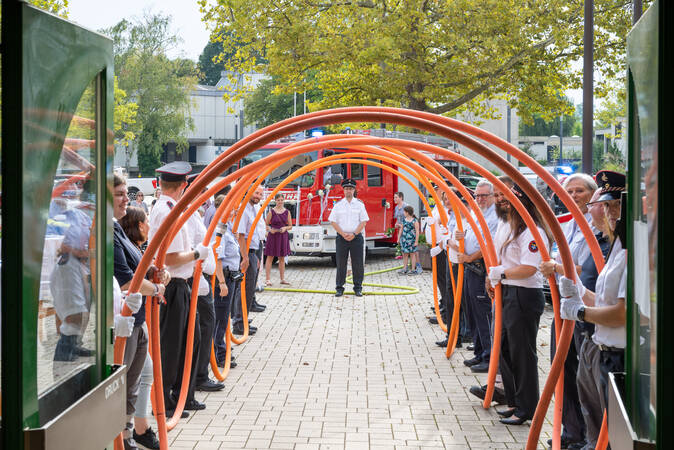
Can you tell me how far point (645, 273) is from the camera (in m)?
2.28

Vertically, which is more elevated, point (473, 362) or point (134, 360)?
point (134, 360)

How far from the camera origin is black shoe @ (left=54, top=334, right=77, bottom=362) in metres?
2.63

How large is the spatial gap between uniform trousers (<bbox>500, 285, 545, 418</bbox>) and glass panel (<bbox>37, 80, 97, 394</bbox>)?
408 centimetres

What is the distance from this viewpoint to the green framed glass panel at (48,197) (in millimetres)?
2195

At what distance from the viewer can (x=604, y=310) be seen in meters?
4.01

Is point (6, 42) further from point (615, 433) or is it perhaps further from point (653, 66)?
point (615, 433)

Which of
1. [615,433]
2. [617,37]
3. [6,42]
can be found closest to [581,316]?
[615,433]

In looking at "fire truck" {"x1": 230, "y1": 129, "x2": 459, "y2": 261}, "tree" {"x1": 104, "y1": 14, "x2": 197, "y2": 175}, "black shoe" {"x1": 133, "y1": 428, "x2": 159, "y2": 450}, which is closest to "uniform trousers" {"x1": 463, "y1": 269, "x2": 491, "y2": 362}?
"black shoe" {"x1": 133, "y1": 428, "x2": 159, "y2": 450}

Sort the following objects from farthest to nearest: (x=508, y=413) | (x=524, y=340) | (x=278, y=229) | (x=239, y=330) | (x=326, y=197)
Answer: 1. (x=326, y=197)
2. (x=278, y=229)
3. (x=239, y=330)
4. (x=508, y=413)
5. (x=524, y=340)

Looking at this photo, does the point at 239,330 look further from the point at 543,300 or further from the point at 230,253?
the point at 543,300

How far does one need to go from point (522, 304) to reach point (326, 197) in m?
11.9

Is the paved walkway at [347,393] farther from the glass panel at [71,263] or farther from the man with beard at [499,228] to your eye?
the glass panel at [71,263]

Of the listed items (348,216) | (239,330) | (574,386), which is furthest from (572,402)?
(348,216)
